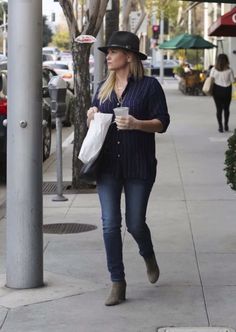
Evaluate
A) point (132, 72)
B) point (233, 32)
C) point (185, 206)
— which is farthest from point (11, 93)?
point (233, 32)

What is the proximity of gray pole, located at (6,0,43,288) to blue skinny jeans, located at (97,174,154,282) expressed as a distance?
1.99 ft

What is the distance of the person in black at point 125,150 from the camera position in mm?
5492

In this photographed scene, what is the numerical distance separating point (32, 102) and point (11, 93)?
0.58 ft

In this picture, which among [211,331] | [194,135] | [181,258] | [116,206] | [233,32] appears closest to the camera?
[211,331]

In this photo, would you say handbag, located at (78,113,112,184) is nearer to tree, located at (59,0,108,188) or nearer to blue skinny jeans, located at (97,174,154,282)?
blue skinny jeans, located at (97,174,154,282)

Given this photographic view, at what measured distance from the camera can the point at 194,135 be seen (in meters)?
17.6

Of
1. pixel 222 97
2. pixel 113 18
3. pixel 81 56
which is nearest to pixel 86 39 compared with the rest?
pixel 81 56

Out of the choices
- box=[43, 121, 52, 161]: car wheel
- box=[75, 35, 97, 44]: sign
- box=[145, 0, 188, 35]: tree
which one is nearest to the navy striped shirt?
box=[75, 35, 97, 44]: sign

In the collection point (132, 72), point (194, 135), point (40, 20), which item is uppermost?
point (40, 20)

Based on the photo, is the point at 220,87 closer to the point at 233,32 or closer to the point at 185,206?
the point at 233,32

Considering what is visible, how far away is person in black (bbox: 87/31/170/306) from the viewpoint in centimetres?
549

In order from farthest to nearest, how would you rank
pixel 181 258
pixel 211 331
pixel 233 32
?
pixel 233 32 → pixel 181 258 → pixel 211 331

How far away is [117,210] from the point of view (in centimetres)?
548

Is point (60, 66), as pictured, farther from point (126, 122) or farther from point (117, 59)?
point (126, 122)
